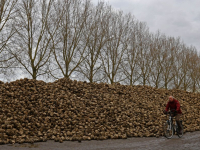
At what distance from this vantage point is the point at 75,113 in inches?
519

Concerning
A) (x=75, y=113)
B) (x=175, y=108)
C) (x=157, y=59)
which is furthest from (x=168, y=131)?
(x=157, y=59)

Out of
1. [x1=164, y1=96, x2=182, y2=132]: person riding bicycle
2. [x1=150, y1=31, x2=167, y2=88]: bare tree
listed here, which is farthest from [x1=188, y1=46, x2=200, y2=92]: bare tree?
[x1=164, y1=96, x2=182, y2=132]: person riding bicycle

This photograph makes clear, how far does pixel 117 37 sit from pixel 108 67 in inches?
144

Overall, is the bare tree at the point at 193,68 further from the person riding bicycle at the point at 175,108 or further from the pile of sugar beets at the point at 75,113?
the person riding bicycle at the point at 175,108

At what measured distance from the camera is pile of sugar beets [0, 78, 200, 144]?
10695 mm

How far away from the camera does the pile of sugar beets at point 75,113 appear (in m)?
10.7

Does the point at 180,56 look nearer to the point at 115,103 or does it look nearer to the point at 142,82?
the point at 142,82

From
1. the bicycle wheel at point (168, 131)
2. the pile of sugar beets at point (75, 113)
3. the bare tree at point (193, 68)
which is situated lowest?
the bicycle wheel at point (168, 131)

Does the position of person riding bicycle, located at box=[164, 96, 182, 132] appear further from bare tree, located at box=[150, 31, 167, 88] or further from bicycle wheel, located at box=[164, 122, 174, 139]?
bare tree, located at box=[150, 31, 167, 88]

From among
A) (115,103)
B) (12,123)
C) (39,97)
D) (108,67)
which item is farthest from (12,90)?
(108,67)

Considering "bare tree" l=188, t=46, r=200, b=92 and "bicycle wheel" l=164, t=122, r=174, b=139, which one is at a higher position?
"bare tree" l=188, t=46, r=200, b=92

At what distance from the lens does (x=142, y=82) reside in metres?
32.2

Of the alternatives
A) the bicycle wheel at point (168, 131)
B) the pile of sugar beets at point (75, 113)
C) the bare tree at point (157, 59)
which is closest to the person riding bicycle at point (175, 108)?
the bicycle wheel at point (168, 131)

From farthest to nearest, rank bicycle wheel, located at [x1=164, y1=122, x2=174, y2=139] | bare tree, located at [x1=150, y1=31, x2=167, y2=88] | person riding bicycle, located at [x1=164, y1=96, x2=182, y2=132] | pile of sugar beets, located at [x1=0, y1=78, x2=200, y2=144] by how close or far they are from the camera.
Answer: bare tree, located at [x1=150, y1=31, x2=167, y2=88] < person riding bicycle, located at [x1=164, y1=96, x2=182, y2=132] < bicycle wheel, located at [x1=164, y1=122, x2=174, y2=139] < pile of sugar beets, located at [x1=0, y1=78, x2=200, y2=144]
